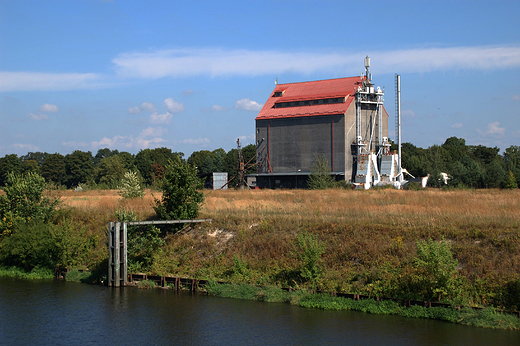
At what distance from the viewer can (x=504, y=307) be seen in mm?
19250

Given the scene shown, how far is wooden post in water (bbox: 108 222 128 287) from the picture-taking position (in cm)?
2734

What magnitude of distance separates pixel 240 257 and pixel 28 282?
41.7ft

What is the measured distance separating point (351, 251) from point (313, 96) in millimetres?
55327

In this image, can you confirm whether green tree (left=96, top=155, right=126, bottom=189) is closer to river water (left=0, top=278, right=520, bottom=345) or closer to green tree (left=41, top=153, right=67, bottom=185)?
green tree (left=41, top=153, right=67, bottom=185)

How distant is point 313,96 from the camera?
7788 centimetres

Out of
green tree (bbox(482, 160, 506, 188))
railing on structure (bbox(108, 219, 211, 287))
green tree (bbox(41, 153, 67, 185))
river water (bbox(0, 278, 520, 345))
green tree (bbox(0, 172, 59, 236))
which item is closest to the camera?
river water (bbox(0, 278, 520, 345))

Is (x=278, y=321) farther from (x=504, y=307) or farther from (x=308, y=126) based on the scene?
(x=308, y=126)

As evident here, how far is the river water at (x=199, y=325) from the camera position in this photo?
1791 centimetres

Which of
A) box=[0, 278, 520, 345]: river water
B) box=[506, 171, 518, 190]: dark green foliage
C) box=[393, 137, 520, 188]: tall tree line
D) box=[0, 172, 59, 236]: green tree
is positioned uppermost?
box=[393, 137, 520, 188]: tall tree line

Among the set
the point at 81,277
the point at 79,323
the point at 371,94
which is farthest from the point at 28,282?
the point at 371,94

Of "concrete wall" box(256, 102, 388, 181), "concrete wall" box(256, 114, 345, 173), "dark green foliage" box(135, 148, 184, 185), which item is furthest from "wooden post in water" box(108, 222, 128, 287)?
"dark green foliage" box(135, 148, 184, 185)

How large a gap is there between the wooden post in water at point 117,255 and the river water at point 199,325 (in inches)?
104

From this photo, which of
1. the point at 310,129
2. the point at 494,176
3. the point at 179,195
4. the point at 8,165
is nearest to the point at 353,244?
the point at 179,195

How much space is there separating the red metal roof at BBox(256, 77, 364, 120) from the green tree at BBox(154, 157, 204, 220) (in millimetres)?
43719
